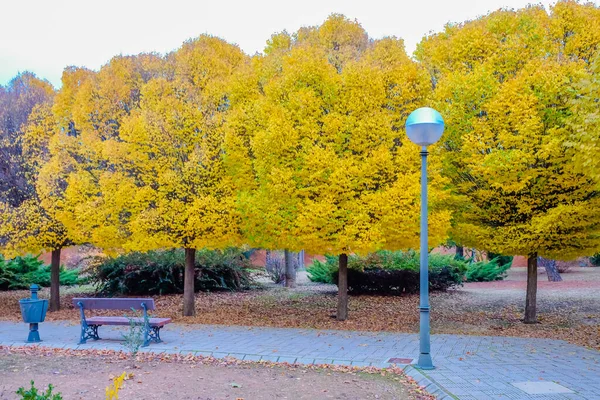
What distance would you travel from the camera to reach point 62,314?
13.3m

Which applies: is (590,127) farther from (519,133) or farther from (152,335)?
(152,335)

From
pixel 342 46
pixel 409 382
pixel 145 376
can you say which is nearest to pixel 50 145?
pixel 342 46

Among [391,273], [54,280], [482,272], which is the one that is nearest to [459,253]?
[482,272]

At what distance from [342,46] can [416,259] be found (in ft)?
28.2

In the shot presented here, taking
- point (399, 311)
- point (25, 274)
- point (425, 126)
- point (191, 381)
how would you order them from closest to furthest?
point (191, 381)
point (425, 126)
point (399, 311)
point (25, 274)

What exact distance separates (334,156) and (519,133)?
3.51 m

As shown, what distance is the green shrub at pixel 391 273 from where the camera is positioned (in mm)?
17641

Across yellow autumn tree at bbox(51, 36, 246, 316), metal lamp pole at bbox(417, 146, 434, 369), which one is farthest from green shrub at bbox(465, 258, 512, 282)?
metal lamp pole at bbox(417, 146, 434, 369)

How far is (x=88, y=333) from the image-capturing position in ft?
30.6

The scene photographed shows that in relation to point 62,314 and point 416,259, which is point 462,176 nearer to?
point 416,259

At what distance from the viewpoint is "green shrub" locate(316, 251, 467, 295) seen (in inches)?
695

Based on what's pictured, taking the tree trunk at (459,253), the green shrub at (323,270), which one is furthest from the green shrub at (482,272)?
the green shrub at (323,270)

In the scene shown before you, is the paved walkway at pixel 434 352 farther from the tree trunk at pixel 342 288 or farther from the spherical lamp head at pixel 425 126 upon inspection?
the spherical lamp head at pixel 425 126

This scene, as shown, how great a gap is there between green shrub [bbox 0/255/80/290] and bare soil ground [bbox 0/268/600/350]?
122 cm
